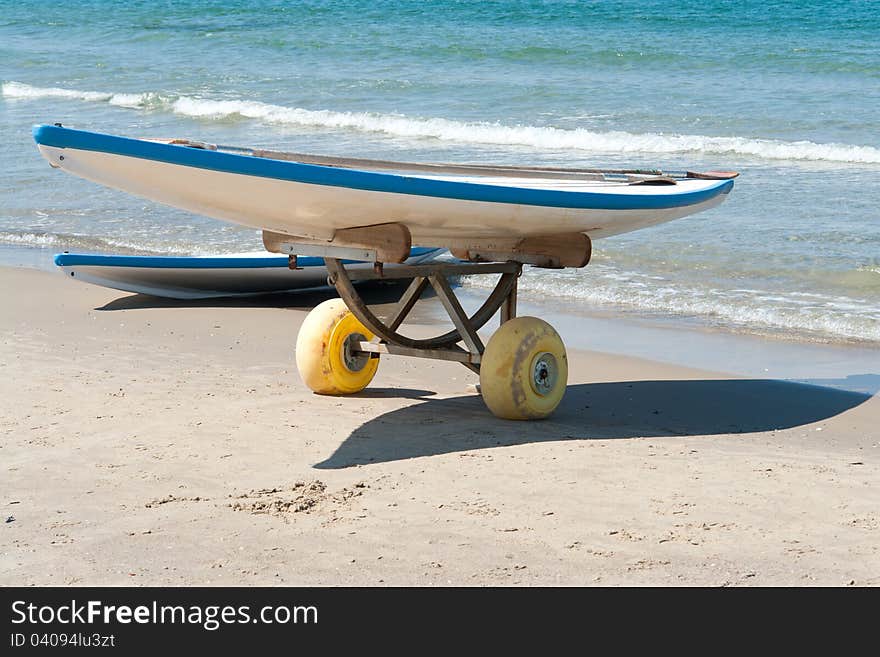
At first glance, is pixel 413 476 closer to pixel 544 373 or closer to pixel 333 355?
pixel 544 373

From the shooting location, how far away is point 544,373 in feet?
18.2

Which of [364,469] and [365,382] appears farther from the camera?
[365,382]

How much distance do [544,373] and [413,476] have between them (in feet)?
3.89

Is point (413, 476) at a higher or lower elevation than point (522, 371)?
lower

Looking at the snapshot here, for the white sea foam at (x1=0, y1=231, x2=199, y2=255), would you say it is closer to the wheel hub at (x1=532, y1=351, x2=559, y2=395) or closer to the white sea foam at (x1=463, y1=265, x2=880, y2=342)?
the white sea foam at (x1=463, y1=265, x2=880, y2=342)

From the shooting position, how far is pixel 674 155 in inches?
578

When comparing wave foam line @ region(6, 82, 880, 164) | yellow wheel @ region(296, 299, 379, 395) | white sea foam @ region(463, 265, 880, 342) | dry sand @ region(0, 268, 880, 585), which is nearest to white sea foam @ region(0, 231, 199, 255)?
white sea foam @ region(463, 265, 880, 342)

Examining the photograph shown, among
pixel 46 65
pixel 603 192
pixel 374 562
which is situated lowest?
pixel 374 562

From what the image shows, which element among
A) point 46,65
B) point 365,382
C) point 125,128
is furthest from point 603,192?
point 46,65

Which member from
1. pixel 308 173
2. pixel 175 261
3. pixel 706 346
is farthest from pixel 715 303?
pixel 308 173

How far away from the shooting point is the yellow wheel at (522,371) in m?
5.42

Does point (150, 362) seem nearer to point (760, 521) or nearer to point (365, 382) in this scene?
point (365, 382)

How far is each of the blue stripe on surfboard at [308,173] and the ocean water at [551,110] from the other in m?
2.49
